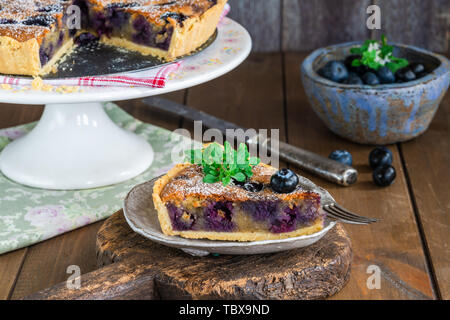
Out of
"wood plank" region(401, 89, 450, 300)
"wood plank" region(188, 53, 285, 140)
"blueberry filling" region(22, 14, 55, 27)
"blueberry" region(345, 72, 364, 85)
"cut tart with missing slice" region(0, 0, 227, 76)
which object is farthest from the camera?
"wood plank" region(188, 53, 285, 140)

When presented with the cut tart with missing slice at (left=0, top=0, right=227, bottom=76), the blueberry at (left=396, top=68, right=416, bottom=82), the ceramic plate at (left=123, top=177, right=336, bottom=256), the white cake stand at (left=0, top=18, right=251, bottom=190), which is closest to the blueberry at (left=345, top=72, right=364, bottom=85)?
the blueberry at (left=396, top=68, right=416, bottom=82)

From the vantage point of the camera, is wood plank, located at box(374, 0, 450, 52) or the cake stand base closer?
the cake stand base

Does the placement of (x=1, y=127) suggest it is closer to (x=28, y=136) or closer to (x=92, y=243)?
(x=28, y=136)

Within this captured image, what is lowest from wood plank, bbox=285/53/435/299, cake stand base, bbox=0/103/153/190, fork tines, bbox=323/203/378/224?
wood plank, bbox=285/53/435/299

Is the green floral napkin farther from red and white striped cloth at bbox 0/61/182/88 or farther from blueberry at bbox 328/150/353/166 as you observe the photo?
blueberry at bbox 328/150/353/166

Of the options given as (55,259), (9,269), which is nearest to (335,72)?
(55,259)

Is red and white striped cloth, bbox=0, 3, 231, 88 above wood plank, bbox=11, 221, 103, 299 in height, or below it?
above
